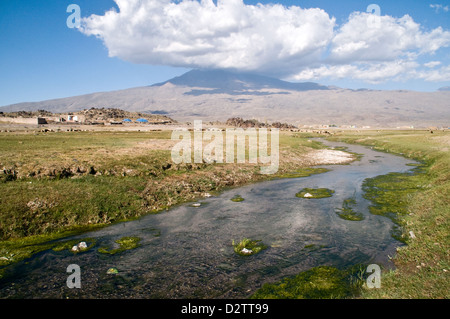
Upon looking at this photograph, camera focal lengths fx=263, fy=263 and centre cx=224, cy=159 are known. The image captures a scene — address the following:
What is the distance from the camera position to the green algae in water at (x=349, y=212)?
21.3m

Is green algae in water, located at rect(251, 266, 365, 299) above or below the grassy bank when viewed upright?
below

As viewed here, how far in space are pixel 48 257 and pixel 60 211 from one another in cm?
597

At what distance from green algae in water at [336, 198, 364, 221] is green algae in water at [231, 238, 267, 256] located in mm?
8943

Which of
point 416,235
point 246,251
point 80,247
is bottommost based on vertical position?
point 246,251

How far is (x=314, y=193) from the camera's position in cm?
2914

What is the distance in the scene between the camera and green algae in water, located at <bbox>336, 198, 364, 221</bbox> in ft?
69.9

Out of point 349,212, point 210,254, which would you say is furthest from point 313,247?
point 349,212

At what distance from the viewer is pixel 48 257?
48.9 ft

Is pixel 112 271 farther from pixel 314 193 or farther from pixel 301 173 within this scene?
pixel 301 173

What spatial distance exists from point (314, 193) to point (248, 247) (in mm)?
15573

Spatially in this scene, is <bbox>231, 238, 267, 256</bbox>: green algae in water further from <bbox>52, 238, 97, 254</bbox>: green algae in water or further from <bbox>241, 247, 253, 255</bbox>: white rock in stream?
<bbox>52, 238, 97, 254</bbox>: green algae in water

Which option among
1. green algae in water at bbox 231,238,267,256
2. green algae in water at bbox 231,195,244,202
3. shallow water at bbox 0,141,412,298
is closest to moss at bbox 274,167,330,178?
green algae in water at bbox 231,195,244,202

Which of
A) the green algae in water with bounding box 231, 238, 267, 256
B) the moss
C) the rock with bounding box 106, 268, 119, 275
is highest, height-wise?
the rock with bounding box 106, 268, 119, 275
